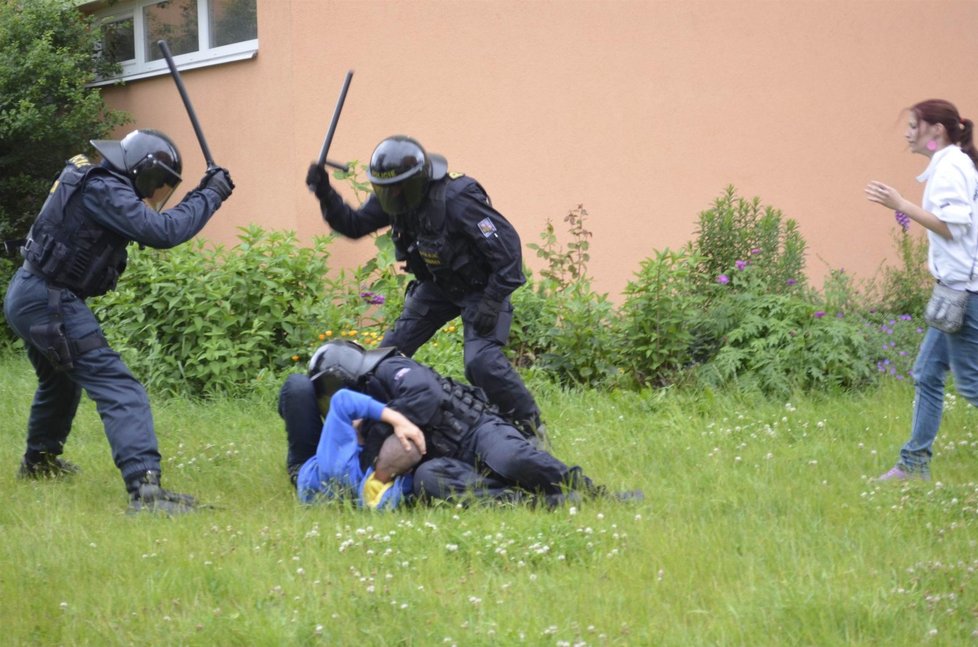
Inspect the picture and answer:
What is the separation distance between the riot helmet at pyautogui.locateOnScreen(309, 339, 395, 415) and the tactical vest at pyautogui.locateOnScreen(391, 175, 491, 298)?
0.60m

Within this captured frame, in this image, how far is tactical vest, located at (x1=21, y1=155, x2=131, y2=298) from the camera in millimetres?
5191

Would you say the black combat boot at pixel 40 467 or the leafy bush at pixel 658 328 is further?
the leafy bush at pixel 658 328

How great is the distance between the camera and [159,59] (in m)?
10.3

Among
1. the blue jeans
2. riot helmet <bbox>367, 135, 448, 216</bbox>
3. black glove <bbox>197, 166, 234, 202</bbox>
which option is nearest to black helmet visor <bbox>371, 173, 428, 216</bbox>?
riot helmet <bbox>367, 135, 448, 216</bbox>

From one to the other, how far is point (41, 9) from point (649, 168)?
574 centimetres

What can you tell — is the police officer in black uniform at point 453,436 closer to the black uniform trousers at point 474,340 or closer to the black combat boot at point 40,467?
the black uniform trousers at point 474,340

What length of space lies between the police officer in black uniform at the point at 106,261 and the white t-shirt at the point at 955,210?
3323 millimetres

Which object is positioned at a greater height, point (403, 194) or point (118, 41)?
point (118, 41)

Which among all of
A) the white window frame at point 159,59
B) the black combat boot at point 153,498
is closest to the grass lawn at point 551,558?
the black combat boot at point 153,498

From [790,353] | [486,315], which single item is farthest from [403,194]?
[790,353]

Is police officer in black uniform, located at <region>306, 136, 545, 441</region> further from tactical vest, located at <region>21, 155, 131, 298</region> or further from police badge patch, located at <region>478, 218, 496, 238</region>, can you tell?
tactical vest, located at <region>21, 155, 131, 298</region>

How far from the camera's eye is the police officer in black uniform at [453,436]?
4.93m

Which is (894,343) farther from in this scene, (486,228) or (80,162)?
(80,162)

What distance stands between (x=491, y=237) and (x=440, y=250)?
0.89ft
